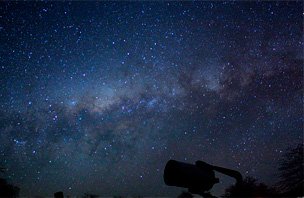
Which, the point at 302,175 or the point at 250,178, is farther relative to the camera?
the point at 250,178

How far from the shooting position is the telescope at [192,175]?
2.23m

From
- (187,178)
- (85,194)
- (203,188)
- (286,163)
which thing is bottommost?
(85,194)

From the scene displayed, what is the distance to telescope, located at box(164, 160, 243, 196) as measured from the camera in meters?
2.23

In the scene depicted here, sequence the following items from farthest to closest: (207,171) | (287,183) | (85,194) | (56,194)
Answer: (85,194), (287,183), (56,194), (207,171)

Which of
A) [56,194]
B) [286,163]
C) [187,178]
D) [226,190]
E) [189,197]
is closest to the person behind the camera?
[187,178]

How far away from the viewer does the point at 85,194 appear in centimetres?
2041

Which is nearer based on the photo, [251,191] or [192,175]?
[192,175]

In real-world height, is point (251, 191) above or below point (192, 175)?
below

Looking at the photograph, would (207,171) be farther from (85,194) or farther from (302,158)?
(85,194)

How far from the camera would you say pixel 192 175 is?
7.42 feet

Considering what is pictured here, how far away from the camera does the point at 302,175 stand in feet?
26.6

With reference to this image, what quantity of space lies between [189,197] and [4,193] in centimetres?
1313

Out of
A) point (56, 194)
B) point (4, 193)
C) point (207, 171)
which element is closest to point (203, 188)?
point (207, 171)

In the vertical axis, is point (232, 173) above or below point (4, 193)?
above
